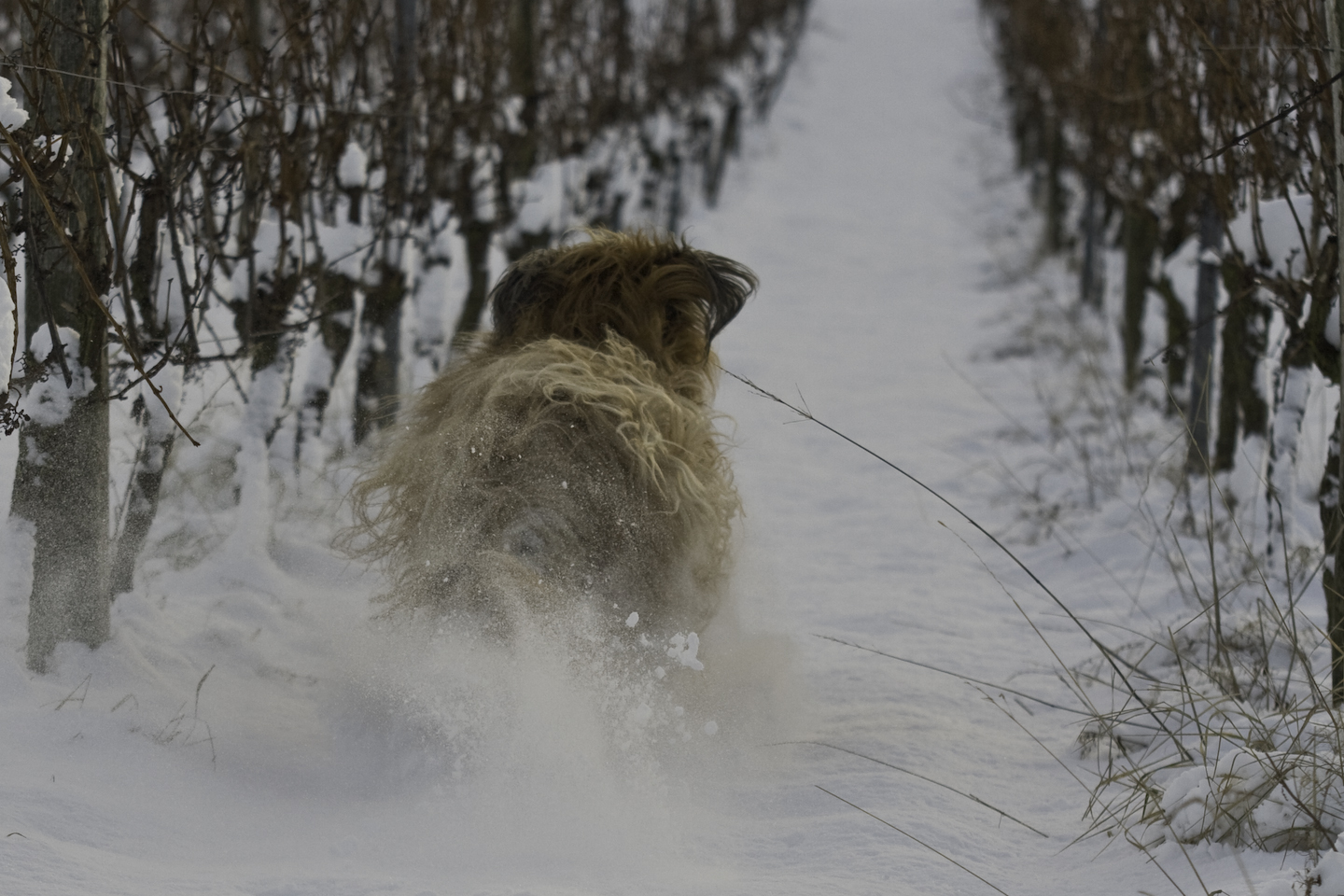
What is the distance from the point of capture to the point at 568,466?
2.89 m

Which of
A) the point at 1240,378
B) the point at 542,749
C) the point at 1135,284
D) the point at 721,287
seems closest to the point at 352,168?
the point at 721,287

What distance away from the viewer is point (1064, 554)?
5.34 meters

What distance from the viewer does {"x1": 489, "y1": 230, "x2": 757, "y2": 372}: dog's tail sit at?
3.51 meters

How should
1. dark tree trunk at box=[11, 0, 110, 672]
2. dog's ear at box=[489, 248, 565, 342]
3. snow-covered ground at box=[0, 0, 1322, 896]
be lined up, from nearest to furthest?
snow-covered ground at box=[0, 0, 1322, 896], dark tree trunk at box=[11, 0, 110, 672], dog's ear at box=[489, 248, 565, 342]

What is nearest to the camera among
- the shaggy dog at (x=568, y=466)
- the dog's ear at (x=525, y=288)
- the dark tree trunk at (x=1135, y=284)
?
the shaggy dog at (x=568, y=466)

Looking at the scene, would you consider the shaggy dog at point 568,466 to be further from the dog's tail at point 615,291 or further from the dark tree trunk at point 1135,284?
the dark tree trunk at point 1135,284

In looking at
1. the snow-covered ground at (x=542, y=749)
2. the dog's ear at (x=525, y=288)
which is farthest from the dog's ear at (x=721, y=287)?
the snow-covered ground at (x=542, y=749)

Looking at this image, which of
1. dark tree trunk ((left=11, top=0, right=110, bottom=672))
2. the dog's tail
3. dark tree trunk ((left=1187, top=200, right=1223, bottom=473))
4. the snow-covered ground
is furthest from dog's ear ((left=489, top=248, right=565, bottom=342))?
dark tree trunk ((left=1187, top=200, right=1223, bottom=473))

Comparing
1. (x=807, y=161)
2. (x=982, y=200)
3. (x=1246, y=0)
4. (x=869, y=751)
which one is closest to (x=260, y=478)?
(x=869, y=751)

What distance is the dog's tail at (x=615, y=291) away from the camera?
11.5 ft

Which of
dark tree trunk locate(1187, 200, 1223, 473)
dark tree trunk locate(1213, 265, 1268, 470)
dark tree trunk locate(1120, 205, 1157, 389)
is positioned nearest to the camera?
dark tree trunk locate(1213, 265, 1268, 470)

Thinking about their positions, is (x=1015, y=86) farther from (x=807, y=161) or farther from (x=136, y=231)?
(x=136, y=231)

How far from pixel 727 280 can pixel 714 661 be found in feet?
3.71

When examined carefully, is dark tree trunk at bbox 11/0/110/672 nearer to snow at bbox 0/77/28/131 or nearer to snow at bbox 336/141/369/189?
snow at bbox 0/77/28/131
